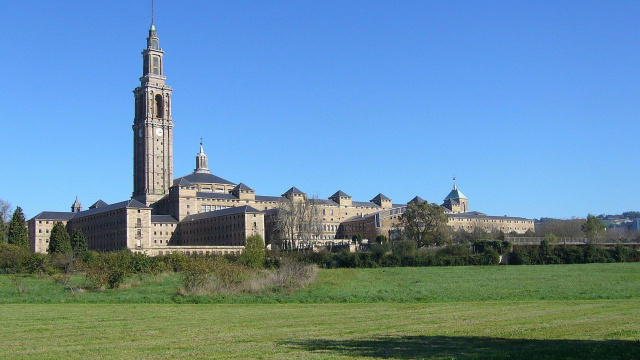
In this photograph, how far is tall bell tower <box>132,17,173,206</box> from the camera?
346 feet

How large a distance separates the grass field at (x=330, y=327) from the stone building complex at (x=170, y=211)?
6195 cm

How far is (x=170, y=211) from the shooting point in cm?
10238

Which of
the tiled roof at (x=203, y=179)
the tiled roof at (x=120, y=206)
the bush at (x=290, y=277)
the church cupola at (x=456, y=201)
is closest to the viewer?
the bush at (x=290, y=277)

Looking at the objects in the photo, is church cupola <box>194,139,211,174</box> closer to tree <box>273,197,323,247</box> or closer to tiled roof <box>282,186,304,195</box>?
tiled roof <box>282,186,304,195</box>

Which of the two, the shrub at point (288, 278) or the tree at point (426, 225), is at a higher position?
the tree at point (426, 225)

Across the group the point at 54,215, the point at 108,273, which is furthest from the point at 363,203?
the point at 108,273

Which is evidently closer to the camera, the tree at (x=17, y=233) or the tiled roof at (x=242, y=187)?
the tree at (x=17, y=233)

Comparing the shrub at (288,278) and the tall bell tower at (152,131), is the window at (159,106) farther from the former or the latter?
the shrub at (288,278)

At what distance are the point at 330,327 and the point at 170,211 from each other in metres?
88.1

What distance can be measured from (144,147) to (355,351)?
317ft

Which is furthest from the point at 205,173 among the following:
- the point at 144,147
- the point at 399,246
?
the point at 399,246

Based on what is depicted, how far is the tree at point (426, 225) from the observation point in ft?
245

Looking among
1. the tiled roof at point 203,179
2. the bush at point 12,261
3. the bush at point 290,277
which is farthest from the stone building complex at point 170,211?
the bush at point 290,277

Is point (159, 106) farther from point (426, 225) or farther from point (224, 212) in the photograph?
point (426, 225)
